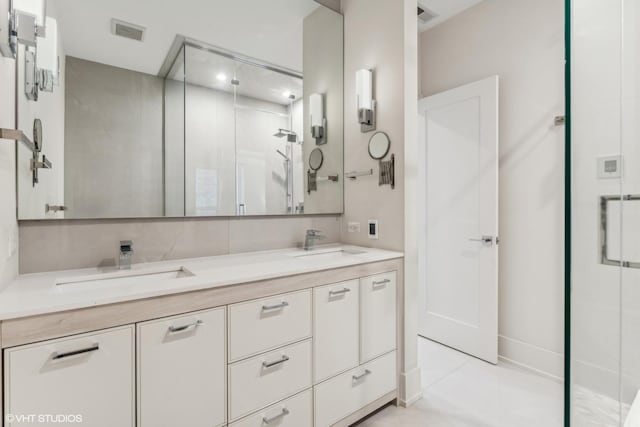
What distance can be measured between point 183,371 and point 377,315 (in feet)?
3.46

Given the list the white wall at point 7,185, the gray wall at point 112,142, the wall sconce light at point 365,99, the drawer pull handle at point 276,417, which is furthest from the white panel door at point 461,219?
the white wall at point 7,185

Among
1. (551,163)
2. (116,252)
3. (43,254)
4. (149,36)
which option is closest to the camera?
(43,254)

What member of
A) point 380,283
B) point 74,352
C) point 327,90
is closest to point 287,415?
point 380,283

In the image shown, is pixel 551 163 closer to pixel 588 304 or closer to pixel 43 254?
pixel 588 304

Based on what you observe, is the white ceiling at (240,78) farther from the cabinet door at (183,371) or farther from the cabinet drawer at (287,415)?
the cabinet drawer at (287,415)

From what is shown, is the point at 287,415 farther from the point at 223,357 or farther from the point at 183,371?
the point at 183,371

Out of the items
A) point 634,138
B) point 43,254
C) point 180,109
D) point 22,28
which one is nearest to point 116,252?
point 43,254

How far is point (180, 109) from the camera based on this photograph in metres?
1.69

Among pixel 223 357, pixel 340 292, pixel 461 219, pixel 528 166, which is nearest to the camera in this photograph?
pixel 223 357

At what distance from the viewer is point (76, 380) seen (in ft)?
3.14

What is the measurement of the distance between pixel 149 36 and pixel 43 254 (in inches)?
46.0

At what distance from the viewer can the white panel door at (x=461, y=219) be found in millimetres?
2400

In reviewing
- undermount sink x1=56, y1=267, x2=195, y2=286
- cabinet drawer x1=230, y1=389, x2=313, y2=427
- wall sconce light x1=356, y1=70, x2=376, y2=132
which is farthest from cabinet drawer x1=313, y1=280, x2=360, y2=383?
wall sconce light x1=356, y1=70, x2=376, y2=132

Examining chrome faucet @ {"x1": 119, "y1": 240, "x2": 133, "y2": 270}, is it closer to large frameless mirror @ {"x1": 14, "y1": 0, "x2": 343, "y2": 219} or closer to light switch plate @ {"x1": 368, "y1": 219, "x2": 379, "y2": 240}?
large frameless mirror @ {"x1": 14, "y1": 0, "x2": 343, "y2": 219}
